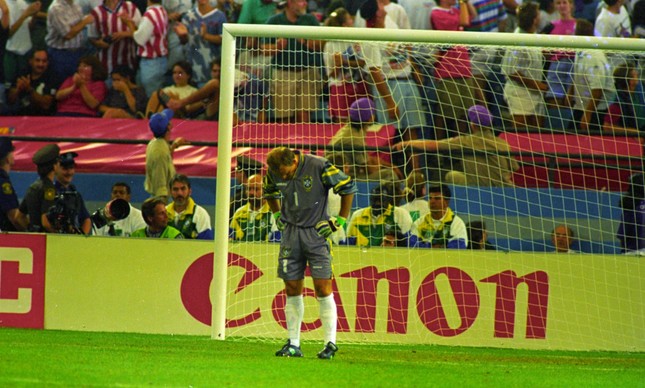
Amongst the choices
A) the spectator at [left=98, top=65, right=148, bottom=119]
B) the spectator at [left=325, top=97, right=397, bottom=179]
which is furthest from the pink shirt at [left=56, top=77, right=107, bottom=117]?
the spectator at [left=325, top=97, right=397, bottom=179]

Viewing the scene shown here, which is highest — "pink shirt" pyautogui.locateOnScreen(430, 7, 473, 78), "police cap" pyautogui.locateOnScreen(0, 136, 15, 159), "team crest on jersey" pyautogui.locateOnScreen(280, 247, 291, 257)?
"pink shirt" pyautogui.locateOnScreen(430, 7, 473, 78)

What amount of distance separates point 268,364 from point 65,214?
478 centimetres

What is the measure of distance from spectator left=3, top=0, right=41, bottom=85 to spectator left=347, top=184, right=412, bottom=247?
18.8 feet

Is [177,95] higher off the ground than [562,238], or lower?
higher

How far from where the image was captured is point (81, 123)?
1480 centimetres

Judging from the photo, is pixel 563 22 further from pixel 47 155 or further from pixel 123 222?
pixel 47 155

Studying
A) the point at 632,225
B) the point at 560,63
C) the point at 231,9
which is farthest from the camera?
Answer: the point at 231,9

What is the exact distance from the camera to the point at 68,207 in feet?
40.7

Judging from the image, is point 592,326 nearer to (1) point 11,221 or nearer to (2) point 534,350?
(2) point 534,350

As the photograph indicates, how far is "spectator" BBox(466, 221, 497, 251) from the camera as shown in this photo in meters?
12.1

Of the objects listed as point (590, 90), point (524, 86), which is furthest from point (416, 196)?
point (590, 90)

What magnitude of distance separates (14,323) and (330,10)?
6.04 meters

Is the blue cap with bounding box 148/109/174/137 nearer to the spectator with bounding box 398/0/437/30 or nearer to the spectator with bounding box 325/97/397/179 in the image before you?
the spectator with bounding box 325/97/397/179

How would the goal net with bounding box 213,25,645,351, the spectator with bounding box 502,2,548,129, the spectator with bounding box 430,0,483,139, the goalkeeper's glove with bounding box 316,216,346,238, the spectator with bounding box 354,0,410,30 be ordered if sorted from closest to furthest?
the goalkeeper's glove with bounding box 316,216,346,238
the goal net with bounding box 213,25,645,351
the spectator with bounding box 430,0,483,139
the spectator with bounding box 502,2,548,129
the spectator with bounding box 354,0,410,30
